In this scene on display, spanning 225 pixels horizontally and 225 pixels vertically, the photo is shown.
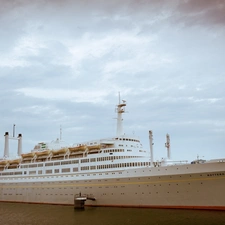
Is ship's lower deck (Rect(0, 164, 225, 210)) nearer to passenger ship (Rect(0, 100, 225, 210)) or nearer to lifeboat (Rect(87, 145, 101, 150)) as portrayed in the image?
passenger ship (Rect(0, 100, 225, 210))

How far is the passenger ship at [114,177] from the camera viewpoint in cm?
2692

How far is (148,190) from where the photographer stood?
29.2 m

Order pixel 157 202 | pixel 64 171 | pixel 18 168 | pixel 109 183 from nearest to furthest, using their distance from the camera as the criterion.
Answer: pixel 157 202 < pixel 109 183 < pixel 64 171 < pixel 18 168

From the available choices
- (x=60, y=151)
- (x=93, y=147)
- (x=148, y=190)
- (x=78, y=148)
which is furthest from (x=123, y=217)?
(x=60, y=151)

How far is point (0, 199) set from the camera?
46.6 meters

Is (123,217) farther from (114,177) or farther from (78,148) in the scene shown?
(78,148)

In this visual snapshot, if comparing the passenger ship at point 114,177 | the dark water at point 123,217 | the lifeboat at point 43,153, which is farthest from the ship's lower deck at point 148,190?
the lifeboat at point 43,153

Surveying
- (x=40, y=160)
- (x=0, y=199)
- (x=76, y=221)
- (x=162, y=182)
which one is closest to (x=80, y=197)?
(x=76, y=221)

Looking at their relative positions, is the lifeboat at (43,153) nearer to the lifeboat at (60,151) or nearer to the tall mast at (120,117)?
the lifeboat at (60,151)

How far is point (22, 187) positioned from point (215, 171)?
2931 cm

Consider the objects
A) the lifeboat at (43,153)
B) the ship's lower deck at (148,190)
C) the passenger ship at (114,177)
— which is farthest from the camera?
the lifeboat at (43,153)

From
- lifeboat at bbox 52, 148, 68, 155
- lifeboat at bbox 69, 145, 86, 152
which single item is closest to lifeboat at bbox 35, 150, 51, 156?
lifeboat at bbox 52, 148, 68, 155

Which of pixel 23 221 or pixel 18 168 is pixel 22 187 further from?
pixel 23 221

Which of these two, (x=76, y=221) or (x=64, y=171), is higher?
(x=64, y=171)
